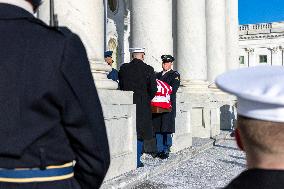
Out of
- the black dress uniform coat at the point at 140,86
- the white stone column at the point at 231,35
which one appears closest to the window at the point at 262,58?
the white stone column at the point at 231,35

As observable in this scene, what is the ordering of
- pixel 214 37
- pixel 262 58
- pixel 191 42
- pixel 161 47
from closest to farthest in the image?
1. pixel 161 47
2. pixel 191 42
3. pixel 214 37
4. pixel 262 58

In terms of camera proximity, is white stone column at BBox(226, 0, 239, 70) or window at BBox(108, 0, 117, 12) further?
window at BBox(108, 0, 117, 12)

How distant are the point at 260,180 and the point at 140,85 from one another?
6943mm

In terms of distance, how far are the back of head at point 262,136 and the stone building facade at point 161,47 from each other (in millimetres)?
5129

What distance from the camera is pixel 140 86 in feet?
27.7

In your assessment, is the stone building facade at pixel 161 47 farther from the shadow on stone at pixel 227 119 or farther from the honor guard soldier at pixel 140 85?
the honor guard soldier at pixel 140 85

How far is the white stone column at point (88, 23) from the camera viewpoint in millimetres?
6547

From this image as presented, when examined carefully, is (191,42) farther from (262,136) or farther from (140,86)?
(262,136)

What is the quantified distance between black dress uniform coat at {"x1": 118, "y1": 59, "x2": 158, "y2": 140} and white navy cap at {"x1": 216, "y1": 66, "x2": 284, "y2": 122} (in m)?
6.64

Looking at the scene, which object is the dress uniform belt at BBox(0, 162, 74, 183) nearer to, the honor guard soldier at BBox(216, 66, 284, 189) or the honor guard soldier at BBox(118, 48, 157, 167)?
the honor guard soldier at BBox(216, 66, 284, 189)

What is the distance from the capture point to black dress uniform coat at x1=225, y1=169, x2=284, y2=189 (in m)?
1.49

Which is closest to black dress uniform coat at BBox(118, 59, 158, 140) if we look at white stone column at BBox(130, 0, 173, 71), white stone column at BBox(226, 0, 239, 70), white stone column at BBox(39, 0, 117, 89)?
white stone column at BBox(39, 0, 117, 89)

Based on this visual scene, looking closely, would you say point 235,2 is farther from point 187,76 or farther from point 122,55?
point 187,76

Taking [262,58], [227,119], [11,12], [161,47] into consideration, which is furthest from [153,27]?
[262,58]
